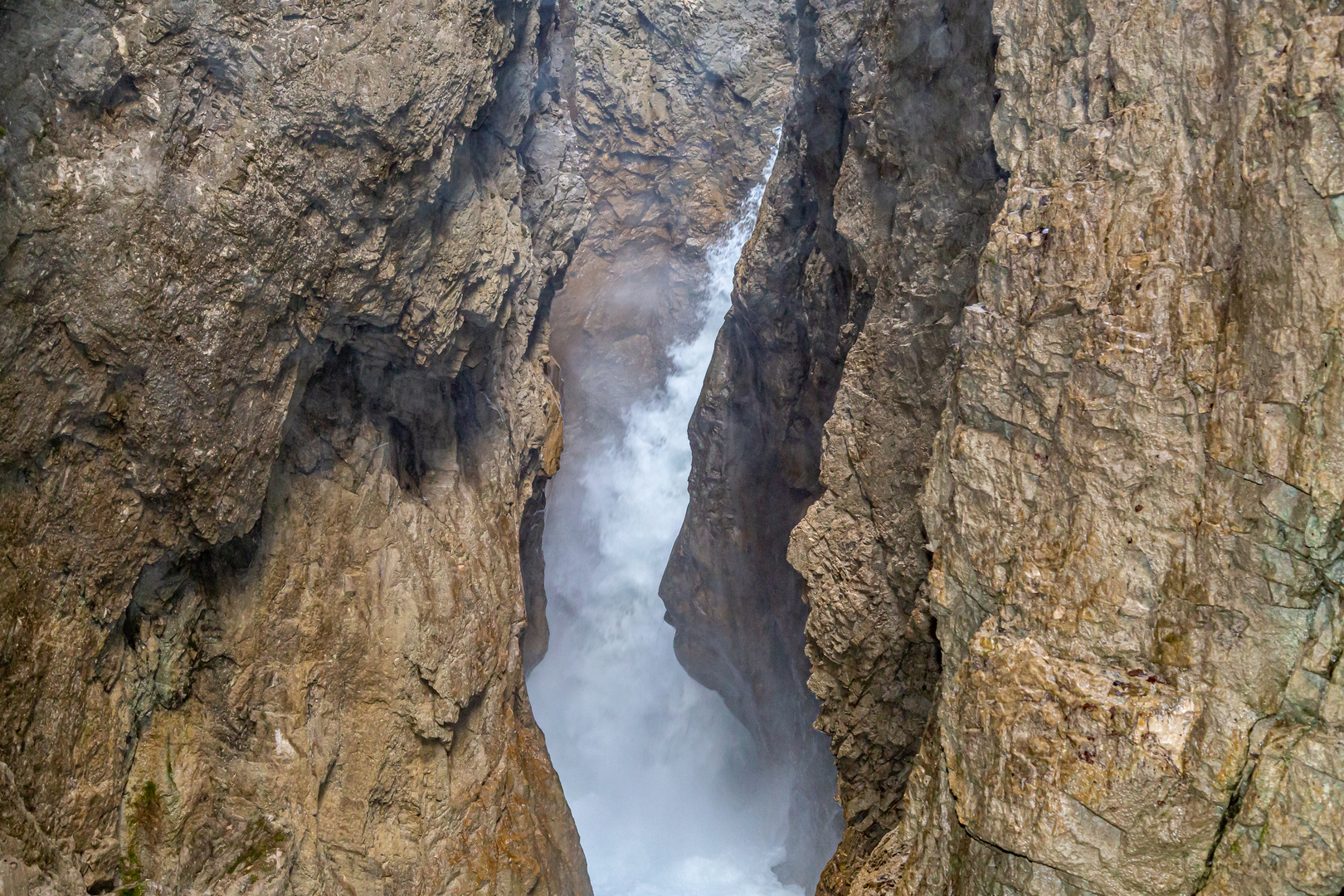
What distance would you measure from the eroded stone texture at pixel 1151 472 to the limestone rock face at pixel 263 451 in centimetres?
444

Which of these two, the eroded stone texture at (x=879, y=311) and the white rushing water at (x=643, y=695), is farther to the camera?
the white rushing water at (x=643, y=695)

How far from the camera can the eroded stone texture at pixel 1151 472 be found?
11.5 ft

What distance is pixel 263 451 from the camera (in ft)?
20.9

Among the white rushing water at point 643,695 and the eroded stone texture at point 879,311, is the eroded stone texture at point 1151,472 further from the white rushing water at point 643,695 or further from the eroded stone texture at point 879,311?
the white rushing water at point 643,695

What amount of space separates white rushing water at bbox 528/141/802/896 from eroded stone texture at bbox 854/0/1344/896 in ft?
29.5

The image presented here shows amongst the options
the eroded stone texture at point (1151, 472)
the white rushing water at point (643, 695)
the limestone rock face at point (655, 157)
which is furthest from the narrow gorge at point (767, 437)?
the limestone rock face at point (655, 157)

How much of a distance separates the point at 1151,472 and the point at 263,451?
570cm

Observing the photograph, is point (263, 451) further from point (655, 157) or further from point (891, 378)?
point (655, 157)

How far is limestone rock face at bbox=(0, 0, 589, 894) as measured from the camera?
509 cm

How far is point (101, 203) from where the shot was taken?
5199 mm

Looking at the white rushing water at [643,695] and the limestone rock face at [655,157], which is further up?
the limestone rock face at [655,157]

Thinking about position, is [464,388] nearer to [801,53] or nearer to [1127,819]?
[801,53]

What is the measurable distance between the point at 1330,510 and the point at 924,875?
2.80 m

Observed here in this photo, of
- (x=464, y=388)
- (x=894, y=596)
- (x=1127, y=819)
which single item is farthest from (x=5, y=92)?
(x=1127, y=819)
